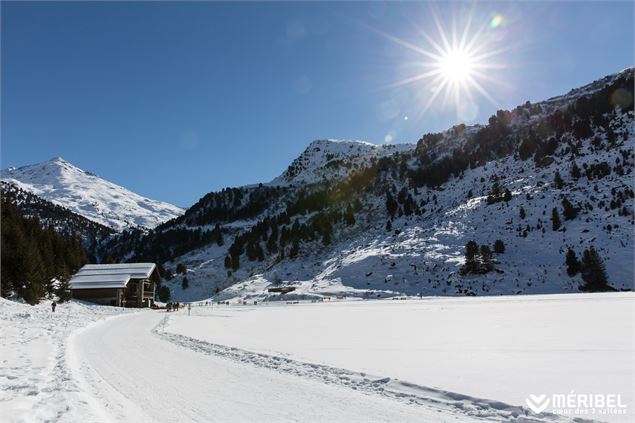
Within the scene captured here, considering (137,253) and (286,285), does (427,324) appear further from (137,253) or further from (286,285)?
(137,253)

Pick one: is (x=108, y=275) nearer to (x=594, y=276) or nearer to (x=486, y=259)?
(x=486, y=259)

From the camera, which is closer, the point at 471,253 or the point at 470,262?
the point at 470,262

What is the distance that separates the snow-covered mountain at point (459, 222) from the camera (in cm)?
5903

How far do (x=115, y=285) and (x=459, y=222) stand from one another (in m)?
60.1

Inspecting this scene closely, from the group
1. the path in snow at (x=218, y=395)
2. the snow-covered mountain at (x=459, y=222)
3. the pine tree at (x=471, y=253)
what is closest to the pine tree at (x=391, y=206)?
the snow-covered mountain at (x=459, y=222)

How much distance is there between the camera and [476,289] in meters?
54.9

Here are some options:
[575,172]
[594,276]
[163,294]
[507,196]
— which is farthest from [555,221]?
[163,294]

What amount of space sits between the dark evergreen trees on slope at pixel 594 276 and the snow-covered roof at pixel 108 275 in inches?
2478

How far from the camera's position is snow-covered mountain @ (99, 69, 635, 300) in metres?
59.0

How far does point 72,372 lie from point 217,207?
16874 cm

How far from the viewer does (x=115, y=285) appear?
2459 inches

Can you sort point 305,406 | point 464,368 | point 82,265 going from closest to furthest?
1. point 305,406
2. point 464,368
3. point 82,265

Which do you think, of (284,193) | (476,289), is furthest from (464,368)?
(284,193)

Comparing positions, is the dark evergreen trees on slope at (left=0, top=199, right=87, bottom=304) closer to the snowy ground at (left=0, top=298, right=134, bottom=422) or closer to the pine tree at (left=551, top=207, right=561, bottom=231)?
the snowy ground at (left=0, top=298, right=134, bottom=422)
